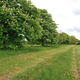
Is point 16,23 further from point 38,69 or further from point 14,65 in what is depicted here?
point 38,69

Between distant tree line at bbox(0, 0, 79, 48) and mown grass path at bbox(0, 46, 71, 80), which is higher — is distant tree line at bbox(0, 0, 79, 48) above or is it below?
above

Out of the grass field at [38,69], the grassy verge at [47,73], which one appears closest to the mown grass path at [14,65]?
the grass field at [38,69]

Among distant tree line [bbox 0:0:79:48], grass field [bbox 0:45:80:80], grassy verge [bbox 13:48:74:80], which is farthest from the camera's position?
distant tree line [bbox 0:0:79:48]

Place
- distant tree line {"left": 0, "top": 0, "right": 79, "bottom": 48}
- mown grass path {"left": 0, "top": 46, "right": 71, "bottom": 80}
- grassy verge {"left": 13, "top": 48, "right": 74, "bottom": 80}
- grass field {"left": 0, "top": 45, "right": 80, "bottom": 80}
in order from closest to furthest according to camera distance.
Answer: grassy verge {"left": 13, "top": 48, "right": 74, "bottom": 80}
grass field {"left": 0, "top": 45, "right": 80, "bottom": 80}
mown grass path {"left": 0, "top": 46, "right": 71, "bottom": 80}
distant tree line {"left": 0, "top": 0, "right": 79, "bottom": 48}

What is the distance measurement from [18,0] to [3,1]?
2.31m

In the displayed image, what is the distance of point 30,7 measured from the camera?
15.6 m

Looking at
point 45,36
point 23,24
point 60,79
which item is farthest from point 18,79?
point 45,36

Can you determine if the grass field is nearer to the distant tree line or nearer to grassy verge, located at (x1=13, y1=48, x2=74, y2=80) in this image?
grassy verge, located at (x1=13, y1=48, x2=74, y2=80)

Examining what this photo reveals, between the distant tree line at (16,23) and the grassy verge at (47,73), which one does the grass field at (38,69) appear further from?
the distant tree line at (16,23)

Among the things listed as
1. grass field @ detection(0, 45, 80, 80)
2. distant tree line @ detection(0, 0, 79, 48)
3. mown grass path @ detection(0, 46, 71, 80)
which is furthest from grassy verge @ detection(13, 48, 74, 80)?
distant tree line @ detection(0, 0, 79, 48)

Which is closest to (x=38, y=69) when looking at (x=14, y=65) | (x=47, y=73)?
(x=47, y=73)

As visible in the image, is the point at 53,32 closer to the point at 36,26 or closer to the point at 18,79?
the point at 36,26

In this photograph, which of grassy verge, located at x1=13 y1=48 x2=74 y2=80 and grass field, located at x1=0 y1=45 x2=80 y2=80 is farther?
grass field, located at x1=0 y1=45 x2=80 y2=80

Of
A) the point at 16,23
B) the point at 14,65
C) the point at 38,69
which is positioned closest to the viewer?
the point at 38,69
